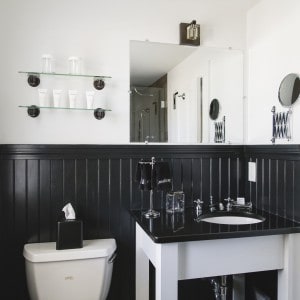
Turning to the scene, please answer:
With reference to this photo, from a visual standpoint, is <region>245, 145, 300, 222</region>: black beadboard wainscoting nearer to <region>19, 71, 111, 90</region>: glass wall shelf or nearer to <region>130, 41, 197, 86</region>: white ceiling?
<region>130, 41, 197, 86</region>: white ceiling

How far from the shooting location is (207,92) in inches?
83.4

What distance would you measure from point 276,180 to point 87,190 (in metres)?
1.12

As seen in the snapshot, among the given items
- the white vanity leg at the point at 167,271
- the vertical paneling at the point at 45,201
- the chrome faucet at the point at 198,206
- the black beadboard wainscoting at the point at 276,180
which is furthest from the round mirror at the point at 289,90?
the vertical paneling at the point at 45,201

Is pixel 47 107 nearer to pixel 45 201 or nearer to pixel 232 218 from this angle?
pixel 45 201

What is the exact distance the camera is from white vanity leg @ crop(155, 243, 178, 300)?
140cm

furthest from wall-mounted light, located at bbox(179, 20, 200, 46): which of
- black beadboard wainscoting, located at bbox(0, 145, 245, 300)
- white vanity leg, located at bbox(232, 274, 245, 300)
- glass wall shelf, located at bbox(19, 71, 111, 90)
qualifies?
white vanity leg, located at bbox(232, 274, 245, 300)

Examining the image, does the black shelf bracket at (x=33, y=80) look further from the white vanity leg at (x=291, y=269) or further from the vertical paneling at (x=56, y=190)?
the white vanity leg at (x=291, y=269)

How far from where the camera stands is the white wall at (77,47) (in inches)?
68.8

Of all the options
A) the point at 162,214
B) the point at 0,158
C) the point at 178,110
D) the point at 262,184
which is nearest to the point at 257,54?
the point at 178,110

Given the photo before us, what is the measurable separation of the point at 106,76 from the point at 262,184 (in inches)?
46.2

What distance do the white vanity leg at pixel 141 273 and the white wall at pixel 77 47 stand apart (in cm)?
68

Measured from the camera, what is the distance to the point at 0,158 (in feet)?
5.66

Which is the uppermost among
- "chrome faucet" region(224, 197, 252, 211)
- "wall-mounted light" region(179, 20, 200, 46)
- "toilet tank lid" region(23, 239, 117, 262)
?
"wall-mounted light" region(179, 20, 200, 46)

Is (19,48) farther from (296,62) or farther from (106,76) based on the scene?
(296,62)
